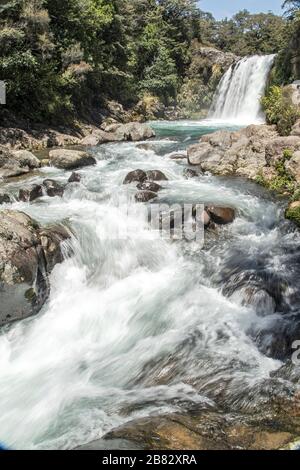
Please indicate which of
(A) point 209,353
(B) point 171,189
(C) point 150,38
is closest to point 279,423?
(A) point 209,353

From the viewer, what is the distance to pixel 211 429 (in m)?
5.09

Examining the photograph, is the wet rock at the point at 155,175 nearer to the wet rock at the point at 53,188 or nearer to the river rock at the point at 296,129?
the wet rock at the point at 53,188

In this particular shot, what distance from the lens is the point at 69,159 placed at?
56.1ft

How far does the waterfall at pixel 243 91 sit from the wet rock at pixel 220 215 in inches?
781

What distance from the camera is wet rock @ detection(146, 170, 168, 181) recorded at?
Answer: 50.3ft

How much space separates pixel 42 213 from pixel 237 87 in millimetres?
27209

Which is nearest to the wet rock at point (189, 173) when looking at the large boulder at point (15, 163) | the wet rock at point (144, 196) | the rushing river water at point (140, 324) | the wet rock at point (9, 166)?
the rushing river water at point (140, 324)

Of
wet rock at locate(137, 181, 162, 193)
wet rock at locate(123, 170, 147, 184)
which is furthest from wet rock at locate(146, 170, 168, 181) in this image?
wet rock at locate(137, 181, 162, 193)

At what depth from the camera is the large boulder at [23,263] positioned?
26.9ft

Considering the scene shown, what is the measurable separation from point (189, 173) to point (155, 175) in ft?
5.00

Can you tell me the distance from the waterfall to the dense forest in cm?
254

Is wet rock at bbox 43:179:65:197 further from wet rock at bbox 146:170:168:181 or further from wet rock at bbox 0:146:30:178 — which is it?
wet rock at bbox 146:170:168:181

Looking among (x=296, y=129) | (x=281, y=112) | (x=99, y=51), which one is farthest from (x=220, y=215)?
(x=99, y=51)

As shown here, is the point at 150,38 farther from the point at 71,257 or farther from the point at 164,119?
the point at 71,257
